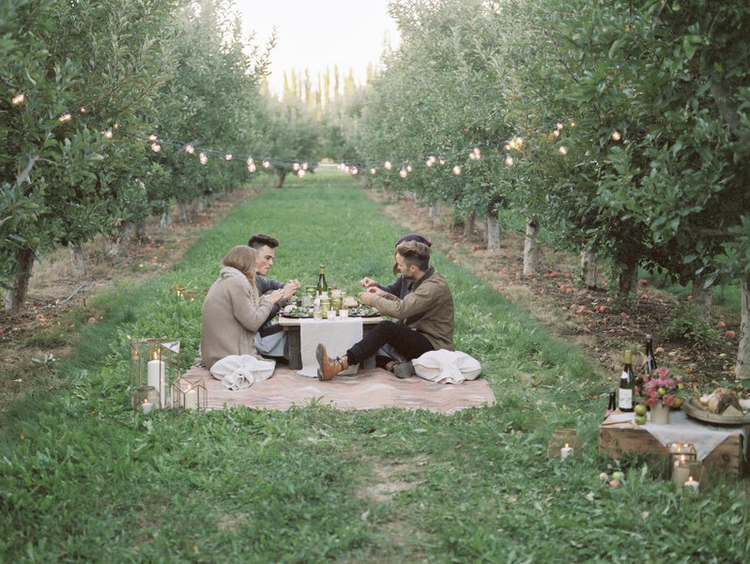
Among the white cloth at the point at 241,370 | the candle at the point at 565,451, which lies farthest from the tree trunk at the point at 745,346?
the white cloth at the point at 241,370

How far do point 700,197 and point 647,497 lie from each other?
2.62m

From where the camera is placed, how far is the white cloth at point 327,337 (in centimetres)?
938

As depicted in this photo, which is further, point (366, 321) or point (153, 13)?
point (153, 13)

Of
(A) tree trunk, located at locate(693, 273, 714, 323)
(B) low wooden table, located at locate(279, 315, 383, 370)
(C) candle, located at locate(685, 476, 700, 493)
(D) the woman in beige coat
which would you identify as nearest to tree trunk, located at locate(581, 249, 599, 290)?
(A) tree trunk, located at locate(693, 273, 714, 323)

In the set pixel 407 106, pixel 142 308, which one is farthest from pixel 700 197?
pixel 407 106

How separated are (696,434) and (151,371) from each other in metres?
4.75

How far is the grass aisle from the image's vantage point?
5008 mm

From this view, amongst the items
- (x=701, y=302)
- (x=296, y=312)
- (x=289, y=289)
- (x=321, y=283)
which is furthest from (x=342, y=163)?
(x=296, y=312)

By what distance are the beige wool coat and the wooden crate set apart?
174 inches

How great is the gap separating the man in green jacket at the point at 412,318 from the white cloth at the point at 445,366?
0.17 metres

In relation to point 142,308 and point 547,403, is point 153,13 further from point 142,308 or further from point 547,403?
point 547,403

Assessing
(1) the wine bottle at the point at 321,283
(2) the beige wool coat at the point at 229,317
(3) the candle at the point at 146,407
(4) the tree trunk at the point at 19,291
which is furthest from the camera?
(4) the tree trunk at the point at 19,291

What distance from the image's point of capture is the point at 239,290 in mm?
9164

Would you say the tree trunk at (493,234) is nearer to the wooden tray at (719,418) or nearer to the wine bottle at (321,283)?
the wine bottle at (321,283)
